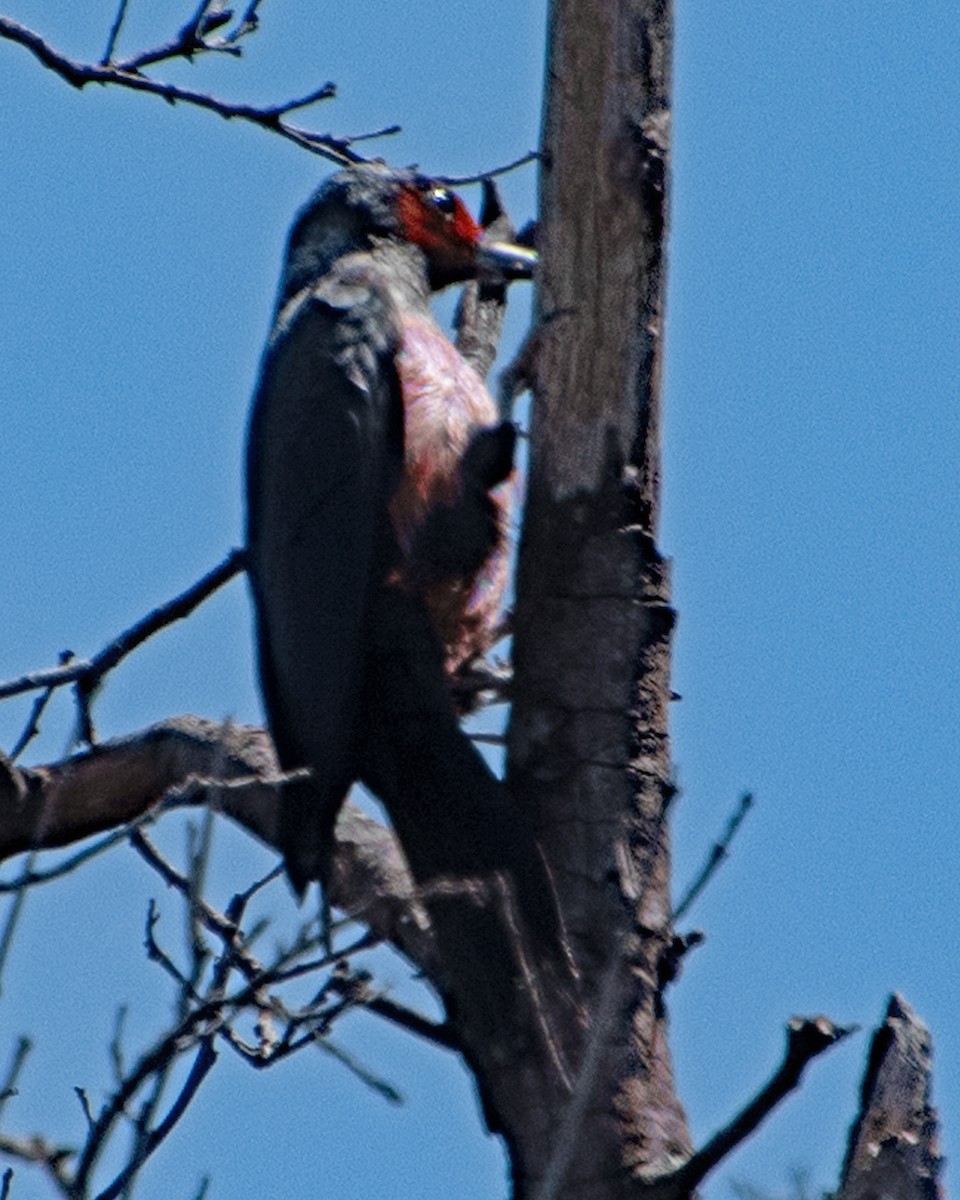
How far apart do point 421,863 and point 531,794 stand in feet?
A: 0.74

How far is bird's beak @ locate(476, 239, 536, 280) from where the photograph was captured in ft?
16.0

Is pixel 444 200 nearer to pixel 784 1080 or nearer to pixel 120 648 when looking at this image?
pixel 120 648

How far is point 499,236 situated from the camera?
5043mm

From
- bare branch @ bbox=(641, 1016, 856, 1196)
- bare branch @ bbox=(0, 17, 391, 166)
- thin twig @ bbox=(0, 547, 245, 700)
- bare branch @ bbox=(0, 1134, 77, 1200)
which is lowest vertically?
bare branch @ bbox=(0, 1134, 77, 1200)

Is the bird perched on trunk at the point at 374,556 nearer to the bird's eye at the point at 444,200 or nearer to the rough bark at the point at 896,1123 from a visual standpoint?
the bird's eye at the point at 444,200

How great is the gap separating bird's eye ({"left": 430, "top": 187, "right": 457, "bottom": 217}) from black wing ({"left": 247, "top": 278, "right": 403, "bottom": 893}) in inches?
22.7

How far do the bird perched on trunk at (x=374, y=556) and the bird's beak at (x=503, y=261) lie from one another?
30 cm

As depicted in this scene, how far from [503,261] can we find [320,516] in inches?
45.2

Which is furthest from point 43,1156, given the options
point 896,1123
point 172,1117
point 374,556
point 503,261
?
point 503,261

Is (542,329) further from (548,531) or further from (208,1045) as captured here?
(208,1045)

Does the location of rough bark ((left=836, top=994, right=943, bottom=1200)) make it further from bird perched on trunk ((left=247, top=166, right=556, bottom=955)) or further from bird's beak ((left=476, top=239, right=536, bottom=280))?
bird's beak ((left=476, top=239, right=536, bottom=280))

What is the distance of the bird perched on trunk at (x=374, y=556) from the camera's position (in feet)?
11.7

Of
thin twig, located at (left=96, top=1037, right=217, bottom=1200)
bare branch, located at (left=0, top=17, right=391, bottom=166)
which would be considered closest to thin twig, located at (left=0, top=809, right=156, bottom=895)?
thin twig, located at (left=96, top=1037, right=217, bottom=1200)

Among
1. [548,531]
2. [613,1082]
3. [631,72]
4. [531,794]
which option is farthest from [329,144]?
[613,1082]
